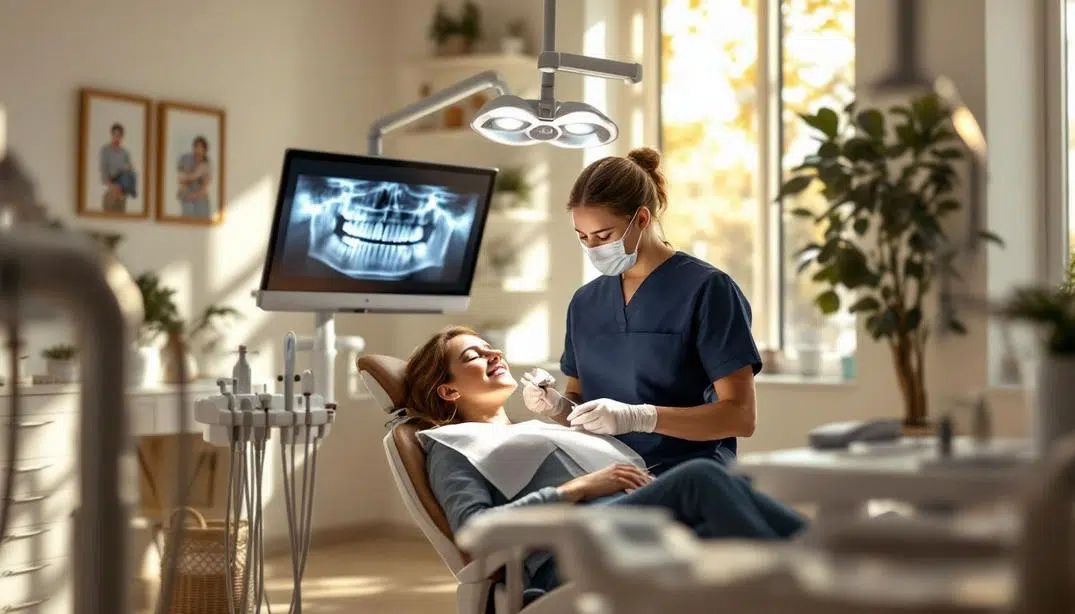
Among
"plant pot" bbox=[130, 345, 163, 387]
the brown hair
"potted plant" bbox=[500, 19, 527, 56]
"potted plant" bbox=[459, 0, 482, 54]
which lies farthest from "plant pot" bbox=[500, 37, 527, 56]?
the brown hair

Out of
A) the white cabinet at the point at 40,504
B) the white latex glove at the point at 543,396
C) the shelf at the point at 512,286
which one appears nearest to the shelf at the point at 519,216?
the shelf at the point at 512,286

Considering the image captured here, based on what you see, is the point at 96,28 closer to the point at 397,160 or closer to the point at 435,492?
the point at 397,160

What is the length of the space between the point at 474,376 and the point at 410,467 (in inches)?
14.5

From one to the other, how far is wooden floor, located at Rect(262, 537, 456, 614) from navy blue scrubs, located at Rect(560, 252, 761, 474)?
141 centimetres

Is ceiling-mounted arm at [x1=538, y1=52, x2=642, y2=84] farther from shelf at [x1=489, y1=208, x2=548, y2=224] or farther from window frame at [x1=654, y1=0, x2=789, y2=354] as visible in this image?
shelf at [x1=489, y1=208, x2=548, y2=224]

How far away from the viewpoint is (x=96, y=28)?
449 cm

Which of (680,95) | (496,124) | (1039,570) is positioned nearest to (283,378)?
(496,124)

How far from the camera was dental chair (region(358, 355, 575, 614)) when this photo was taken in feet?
7.50

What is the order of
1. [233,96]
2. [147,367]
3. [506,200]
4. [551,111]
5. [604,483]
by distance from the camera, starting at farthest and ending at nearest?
[506,200] < [233,96] < [147,367] < [551,111] < [604,483]

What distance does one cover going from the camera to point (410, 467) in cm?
260

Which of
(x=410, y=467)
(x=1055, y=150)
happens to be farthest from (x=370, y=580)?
(x=1055, y=150)

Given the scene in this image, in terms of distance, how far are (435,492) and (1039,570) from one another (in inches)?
63.0

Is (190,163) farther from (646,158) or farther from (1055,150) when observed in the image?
(1055,150)

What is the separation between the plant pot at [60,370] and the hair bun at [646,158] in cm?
202
